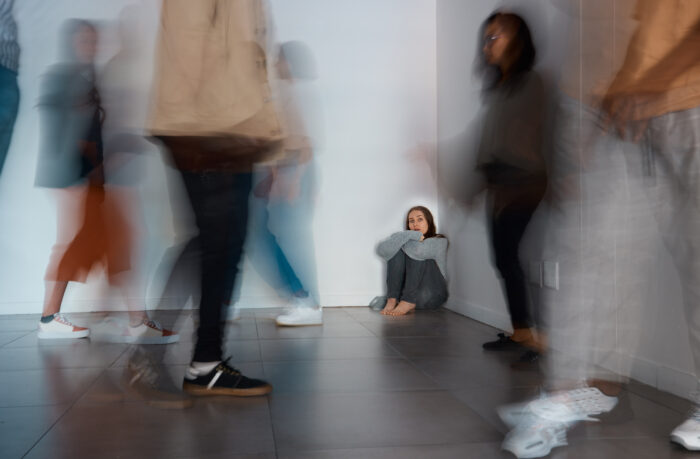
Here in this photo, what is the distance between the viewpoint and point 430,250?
427cm

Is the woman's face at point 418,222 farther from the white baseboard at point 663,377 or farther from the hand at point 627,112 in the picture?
the hand at point 627,112

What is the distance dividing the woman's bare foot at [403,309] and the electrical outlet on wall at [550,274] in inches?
50.3

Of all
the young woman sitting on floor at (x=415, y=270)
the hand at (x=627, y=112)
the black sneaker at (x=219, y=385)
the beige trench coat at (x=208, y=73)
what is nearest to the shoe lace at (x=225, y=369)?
the black sneaker at (x=219, y=385)

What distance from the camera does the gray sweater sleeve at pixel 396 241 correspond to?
4.29 meters

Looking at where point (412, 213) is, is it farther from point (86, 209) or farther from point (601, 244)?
point (601, 244)

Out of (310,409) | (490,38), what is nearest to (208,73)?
(310,409)

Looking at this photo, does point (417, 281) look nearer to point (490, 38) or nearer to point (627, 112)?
point (490, 38)

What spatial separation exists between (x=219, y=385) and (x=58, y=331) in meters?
1.56

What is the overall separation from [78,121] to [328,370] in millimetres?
1619

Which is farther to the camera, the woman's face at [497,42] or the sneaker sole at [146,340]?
the sneaker sole at [146,340]

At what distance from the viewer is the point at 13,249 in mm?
4242

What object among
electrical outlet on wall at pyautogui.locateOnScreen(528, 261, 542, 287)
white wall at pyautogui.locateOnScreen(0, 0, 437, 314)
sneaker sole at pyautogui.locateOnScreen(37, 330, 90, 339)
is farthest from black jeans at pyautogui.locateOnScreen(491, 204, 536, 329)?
white wall at pyautogui.locateOnScreen(0, 0, 437, 314)

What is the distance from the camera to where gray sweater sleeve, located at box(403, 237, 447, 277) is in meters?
4.26

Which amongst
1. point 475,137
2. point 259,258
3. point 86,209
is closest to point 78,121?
point 86,209
